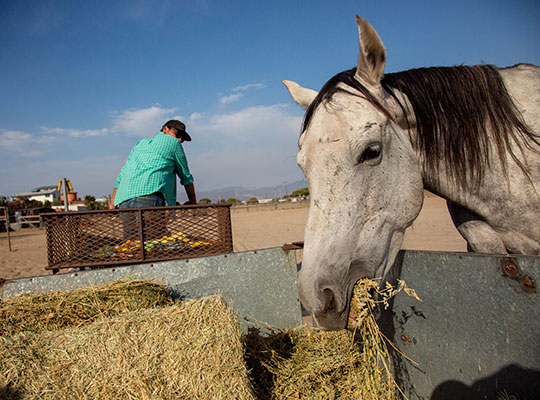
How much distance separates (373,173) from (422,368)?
4.24 feet

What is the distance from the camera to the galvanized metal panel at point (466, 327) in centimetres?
139

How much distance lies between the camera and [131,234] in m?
2.63

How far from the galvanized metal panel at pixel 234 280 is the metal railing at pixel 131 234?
138mm

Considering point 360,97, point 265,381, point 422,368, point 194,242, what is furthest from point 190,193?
point 422,368

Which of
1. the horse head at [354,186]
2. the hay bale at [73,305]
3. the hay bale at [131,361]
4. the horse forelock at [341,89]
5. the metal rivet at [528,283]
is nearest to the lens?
the metal rivet at [528,283]

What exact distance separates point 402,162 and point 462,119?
0.53 meters

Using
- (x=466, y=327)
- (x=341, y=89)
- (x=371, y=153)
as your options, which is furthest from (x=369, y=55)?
(x=466, y=327)

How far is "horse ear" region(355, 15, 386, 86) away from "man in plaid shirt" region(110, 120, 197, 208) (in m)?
2.34

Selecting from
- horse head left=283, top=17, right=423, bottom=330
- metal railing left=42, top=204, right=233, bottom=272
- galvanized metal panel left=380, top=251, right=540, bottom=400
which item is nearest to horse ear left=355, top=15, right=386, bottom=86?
horse head left=283, top=17, right=423, bottom=330

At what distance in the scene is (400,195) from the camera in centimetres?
180

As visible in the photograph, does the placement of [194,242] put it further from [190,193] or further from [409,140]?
[409,140]

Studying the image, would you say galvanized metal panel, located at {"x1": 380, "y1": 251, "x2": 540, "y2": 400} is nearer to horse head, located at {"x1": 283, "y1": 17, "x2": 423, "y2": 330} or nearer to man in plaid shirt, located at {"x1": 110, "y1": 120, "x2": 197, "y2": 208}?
horse head, located at {"x1": 283, "y1": 17, "x2": 423, "y2": 330}

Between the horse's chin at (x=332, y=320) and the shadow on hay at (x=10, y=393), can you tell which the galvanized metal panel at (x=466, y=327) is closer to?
the horse's chin at (x=332, y=320)

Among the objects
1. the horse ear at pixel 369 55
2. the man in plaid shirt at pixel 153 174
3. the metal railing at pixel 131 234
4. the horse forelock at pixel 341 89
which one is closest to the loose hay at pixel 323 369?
the metal railing at pixel 131 234
